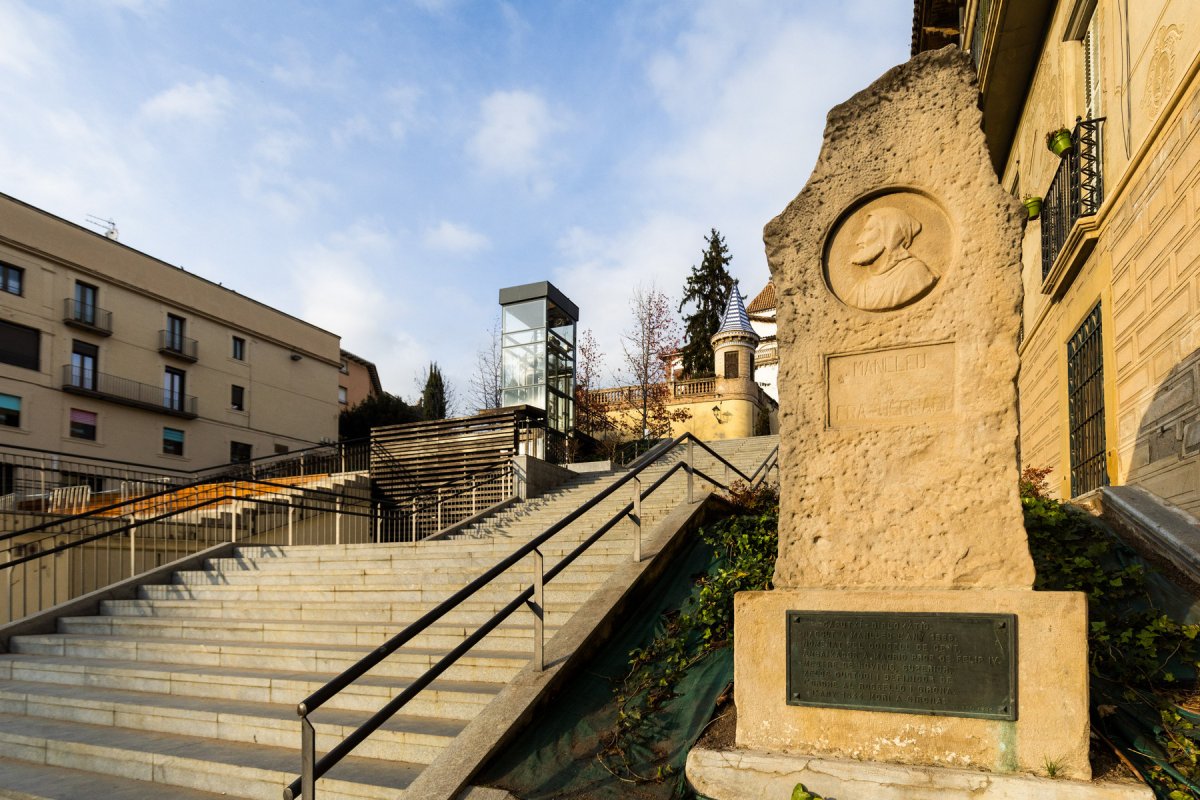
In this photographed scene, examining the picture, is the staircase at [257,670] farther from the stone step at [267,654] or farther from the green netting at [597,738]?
the green netting at [597,738]

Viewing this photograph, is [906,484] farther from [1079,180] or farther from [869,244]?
[1079,180]

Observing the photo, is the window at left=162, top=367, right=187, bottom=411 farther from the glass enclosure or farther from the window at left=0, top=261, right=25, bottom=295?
the glass enclosure

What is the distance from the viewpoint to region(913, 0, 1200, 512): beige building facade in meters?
6.00

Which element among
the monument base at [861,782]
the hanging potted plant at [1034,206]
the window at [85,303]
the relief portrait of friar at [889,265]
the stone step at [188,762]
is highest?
the window at [85,303]

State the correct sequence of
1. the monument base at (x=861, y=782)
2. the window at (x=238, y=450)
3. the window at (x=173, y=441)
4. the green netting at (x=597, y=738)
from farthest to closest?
the window at (x=238, y=450)
the window at (x=173, y=441)
the green netting at (x=597, y=738)
the monument base at (x=861, y=782)

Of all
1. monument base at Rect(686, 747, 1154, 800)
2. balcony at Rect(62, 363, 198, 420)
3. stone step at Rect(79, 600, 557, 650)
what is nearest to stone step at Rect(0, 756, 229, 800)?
stone step at Rect(79, 600, 557, 650)

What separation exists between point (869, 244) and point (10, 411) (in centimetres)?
2852

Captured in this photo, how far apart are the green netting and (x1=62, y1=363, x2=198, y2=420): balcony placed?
27.3 metres

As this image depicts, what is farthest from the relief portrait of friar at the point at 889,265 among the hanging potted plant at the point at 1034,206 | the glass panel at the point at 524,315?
the glass panel at the point at 524,315

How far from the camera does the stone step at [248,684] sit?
17.2 feet

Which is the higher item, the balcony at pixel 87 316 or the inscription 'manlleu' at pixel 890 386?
the balcony at pixel 87 316

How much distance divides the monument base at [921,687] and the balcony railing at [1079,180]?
21.7 ft

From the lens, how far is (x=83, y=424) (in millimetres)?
26609

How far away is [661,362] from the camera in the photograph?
34375 millimetres
